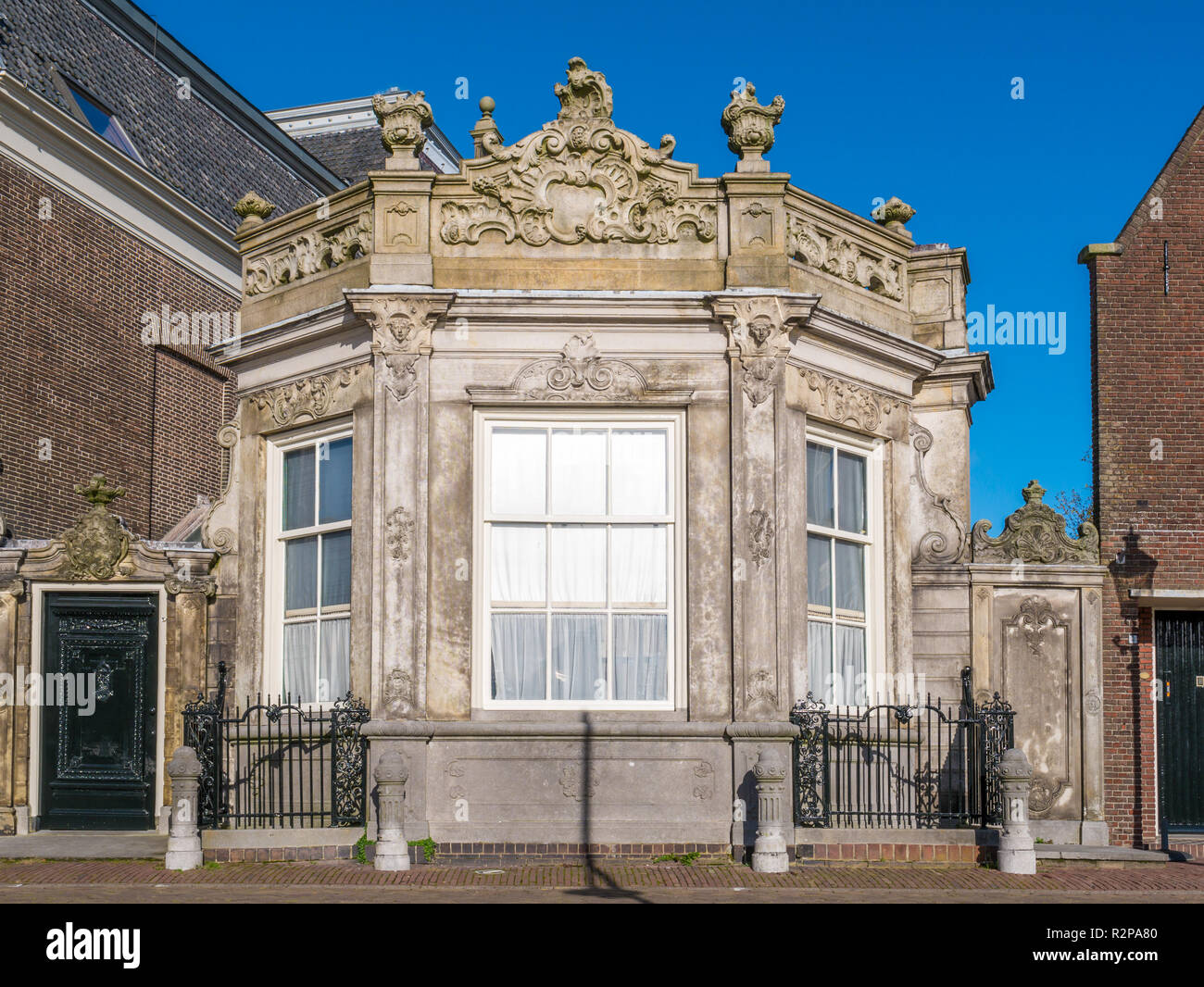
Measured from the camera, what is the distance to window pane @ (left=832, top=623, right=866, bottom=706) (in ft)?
47.7

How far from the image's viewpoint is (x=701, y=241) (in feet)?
46.5

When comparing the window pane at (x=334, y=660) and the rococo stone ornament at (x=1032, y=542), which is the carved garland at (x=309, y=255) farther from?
the rococo stone ornament at (x=1032, y=542)

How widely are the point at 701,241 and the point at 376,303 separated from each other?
10.2ft

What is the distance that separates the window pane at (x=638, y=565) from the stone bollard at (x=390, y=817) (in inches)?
105

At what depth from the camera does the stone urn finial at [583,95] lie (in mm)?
14305

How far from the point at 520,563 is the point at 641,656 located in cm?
143

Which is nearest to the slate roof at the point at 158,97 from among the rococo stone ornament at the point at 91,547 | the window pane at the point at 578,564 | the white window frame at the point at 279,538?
the rococo stone ornament at the point at 91,547

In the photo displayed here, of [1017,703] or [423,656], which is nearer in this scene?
[423,656]

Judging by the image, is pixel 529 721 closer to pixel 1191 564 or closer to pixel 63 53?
pixel 1191 564

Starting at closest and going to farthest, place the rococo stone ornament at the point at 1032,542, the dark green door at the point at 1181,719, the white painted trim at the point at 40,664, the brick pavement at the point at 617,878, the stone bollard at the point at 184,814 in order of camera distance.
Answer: the brick pavement at the point at 617,878, the stone bollard at the point at 184,814, the rococo stone ornament at the point at 1032,542, the white painted trim at the point at 40,664, the dark green door at the point at 1181,719

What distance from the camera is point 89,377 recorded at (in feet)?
66.8

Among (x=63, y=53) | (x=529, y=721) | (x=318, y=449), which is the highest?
(x=63, y=53)

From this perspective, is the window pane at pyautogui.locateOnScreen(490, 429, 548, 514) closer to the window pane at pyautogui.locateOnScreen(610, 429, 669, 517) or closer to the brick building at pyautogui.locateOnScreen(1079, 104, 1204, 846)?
the window pane at pyautogui.locateOnScreen(610, 429, 669, 517)

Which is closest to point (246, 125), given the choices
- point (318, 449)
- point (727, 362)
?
point (318, 449)
